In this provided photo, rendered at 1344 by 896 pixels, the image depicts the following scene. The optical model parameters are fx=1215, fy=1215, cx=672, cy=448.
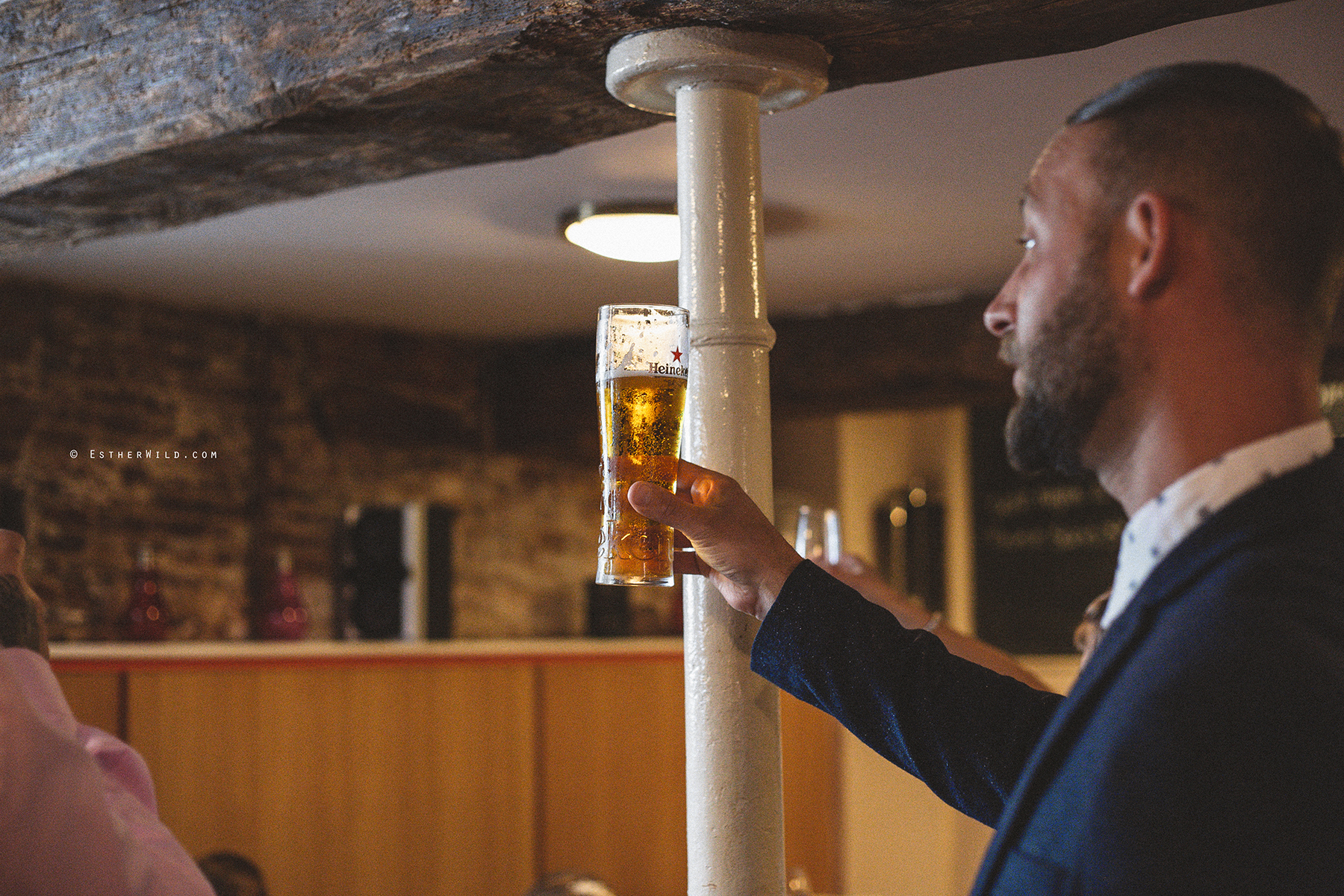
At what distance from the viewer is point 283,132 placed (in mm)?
1891

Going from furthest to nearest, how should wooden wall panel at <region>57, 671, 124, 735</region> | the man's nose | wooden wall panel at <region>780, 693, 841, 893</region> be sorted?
wooden wall panel at <region>780, 693, 841, 893</region> < wooden wall panel at <region>57, 671, 124, 735</region> < the man's nose

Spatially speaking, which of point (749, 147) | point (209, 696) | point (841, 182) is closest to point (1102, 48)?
point (841, 182)

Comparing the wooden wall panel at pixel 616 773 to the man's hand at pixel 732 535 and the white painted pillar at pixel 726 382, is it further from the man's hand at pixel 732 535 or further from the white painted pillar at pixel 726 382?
the man's hand at pixel 732 535

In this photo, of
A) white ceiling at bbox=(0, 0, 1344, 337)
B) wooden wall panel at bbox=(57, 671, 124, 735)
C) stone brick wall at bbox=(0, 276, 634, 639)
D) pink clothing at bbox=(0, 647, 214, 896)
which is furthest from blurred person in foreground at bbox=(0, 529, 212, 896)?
stone brick wall at bbox=(0, 276, 634, 639)

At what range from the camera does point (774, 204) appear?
3590 mm

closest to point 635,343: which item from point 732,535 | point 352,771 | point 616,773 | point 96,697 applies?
point 732,535

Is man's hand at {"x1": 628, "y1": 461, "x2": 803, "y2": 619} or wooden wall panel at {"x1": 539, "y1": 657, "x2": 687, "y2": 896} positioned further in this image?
wooden wall panel at {"x1": 539, "y1": 657, "x2": 687, "y2": 896}

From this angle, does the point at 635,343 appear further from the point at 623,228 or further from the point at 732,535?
the point at 623,228

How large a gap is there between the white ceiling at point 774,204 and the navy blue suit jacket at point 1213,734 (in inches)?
48.2

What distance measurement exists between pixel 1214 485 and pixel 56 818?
37.3 inches

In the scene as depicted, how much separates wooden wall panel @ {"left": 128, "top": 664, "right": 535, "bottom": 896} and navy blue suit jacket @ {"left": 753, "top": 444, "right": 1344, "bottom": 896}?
319cm

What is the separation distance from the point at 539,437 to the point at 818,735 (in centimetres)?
181

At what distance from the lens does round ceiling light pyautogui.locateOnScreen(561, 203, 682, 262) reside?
354cm

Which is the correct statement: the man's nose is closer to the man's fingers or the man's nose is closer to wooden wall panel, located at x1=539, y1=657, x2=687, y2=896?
the man's fingers
